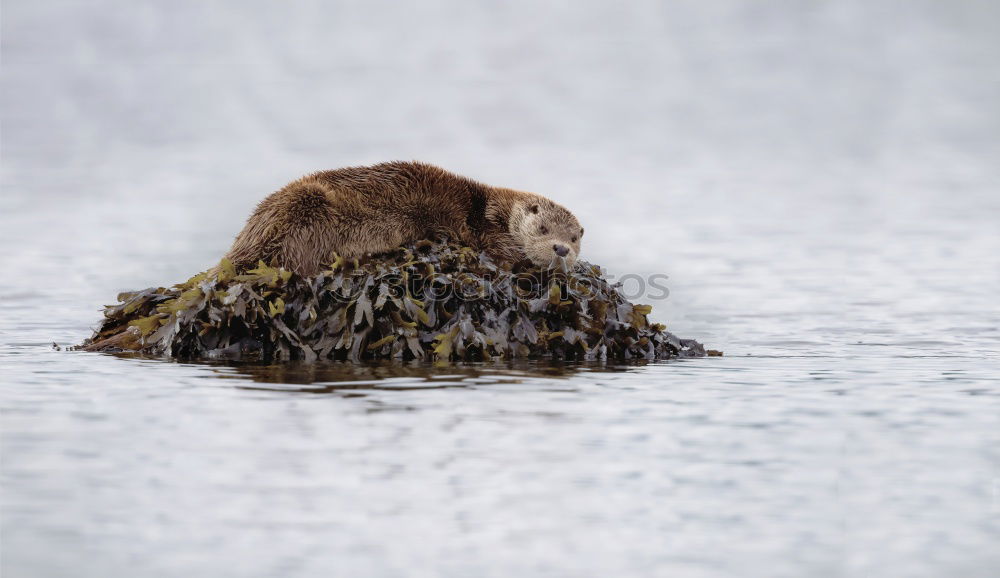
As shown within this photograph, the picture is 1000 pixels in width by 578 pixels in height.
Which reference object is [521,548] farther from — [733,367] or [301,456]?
[733,367]

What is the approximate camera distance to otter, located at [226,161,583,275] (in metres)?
8.00

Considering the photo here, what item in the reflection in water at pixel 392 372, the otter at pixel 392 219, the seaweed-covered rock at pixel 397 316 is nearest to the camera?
the reflection in water at pixel 392 372

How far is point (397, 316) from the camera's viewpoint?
759 centimetres

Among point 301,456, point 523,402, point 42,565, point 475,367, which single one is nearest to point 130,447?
point 301,456

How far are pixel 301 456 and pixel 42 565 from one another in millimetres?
1279

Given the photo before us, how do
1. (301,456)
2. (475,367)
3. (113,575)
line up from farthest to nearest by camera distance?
(475,367) → (301,456) → (113,575)

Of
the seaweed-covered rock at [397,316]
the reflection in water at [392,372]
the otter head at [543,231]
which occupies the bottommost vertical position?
the reflection in water at [392,372]

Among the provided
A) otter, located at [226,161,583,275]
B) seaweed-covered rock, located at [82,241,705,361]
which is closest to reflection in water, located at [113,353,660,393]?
seaweed-covered rock, located at [82,241,705,361]

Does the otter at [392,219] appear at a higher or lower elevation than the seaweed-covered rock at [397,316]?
higher

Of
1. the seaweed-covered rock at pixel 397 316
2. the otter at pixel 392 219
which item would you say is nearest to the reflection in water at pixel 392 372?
the seaweed-covered rock at pixel 397 316

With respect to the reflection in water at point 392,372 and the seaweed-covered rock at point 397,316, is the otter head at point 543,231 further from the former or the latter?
the reflection in water at point 392,372

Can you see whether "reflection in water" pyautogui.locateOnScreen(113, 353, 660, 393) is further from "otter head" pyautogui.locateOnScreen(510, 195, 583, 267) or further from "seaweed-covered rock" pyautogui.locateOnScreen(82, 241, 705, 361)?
"otter head" pyautogui.locateOnScreen(510, 195, 583, 267)

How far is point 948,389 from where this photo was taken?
21.2 ft

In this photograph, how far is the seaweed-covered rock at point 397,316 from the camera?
24.8 feet
